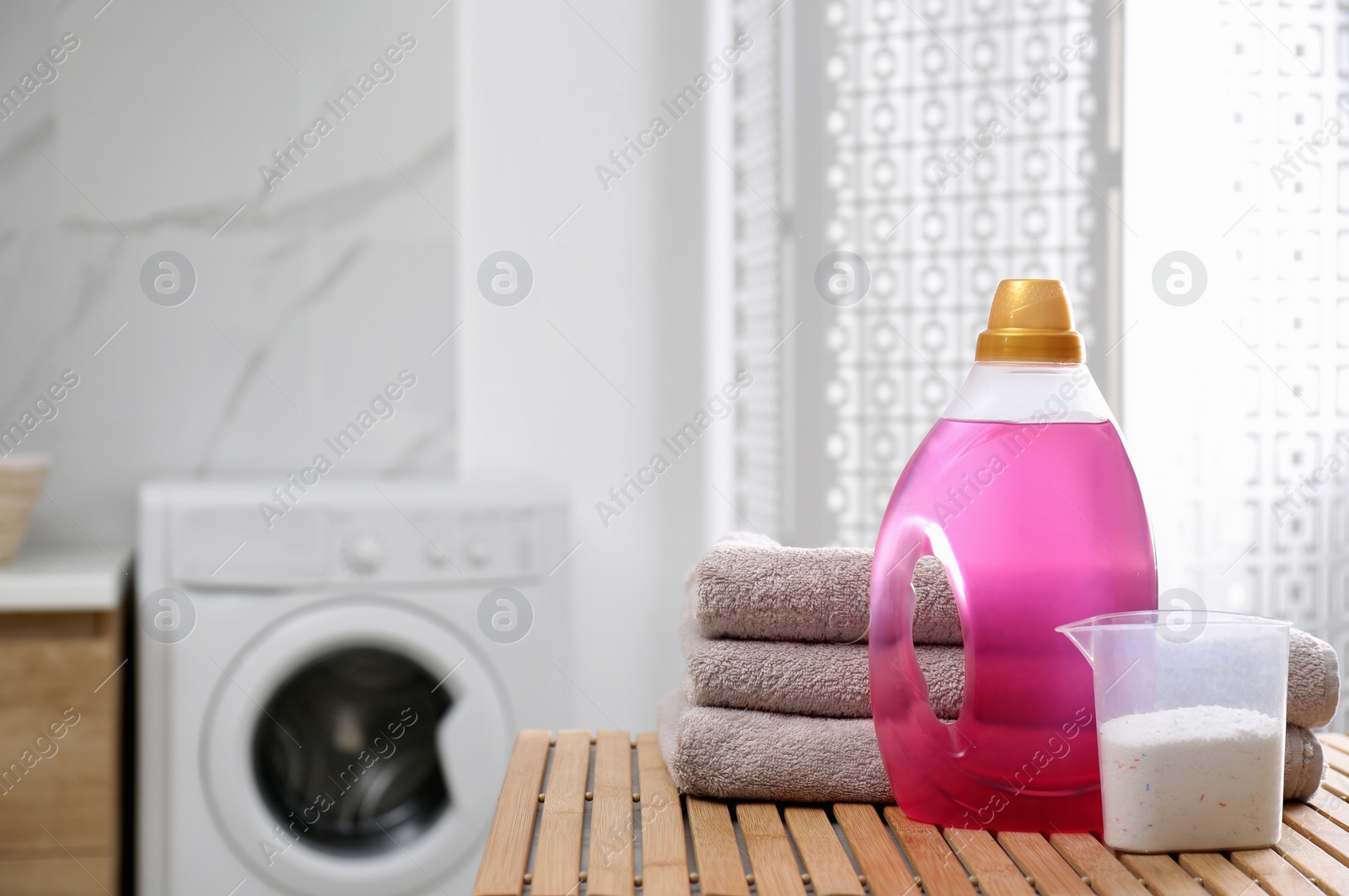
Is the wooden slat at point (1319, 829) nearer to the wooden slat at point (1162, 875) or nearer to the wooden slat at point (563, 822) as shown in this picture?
the wooden slat at point (1162, 875)

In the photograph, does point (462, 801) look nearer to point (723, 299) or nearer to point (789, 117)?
point (723, 299)

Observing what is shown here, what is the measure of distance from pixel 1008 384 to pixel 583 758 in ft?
1.05

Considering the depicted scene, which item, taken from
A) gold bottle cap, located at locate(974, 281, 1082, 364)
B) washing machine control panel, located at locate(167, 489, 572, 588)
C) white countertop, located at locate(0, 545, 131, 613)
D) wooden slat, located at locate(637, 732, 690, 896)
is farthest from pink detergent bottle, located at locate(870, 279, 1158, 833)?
white countertop, located at locate(0, 545, 131, 613)

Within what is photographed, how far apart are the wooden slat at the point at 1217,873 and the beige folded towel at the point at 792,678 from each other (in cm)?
14

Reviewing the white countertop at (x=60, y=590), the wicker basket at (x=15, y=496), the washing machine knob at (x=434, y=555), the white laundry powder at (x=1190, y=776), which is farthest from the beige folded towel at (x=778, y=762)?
the wicker basket at (x=15, y=496)

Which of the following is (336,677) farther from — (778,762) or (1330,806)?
(1330,806)

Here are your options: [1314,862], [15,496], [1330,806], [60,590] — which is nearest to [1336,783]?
[1330,806]

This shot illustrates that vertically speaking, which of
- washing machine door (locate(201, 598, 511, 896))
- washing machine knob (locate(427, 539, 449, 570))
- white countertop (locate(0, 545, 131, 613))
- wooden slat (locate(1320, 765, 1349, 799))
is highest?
washing machine knob (locate(427, 539, 449, 570))

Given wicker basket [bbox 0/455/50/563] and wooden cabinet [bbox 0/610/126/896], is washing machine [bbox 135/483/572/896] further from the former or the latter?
wicker basket [bbox 0/455/50/563]

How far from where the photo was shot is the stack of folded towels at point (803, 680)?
0.52 meters

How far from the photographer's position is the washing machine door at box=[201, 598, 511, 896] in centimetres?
141

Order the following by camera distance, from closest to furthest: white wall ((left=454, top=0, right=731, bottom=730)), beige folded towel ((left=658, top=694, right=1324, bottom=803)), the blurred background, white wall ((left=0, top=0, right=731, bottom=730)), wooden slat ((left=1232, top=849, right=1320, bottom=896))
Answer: wooden slat ((left=1232, top=849, right=1320, bottom=896)) → beige folded towel ((left=658, top=694, right=1324, bottom=803)) → the blurred background → white wall ((left=0, top=0, right=731, bottom=730)) → white wall ((left=454, top=0, right=731, bottom=730))

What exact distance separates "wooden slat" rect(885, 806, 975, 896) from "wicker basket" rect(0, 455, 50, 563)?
4.74 ft

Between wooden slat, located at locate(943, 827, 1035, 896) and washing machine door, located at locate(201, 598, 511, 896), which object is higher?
wooden slat, located at locate(943, 827, 1035, 896)
